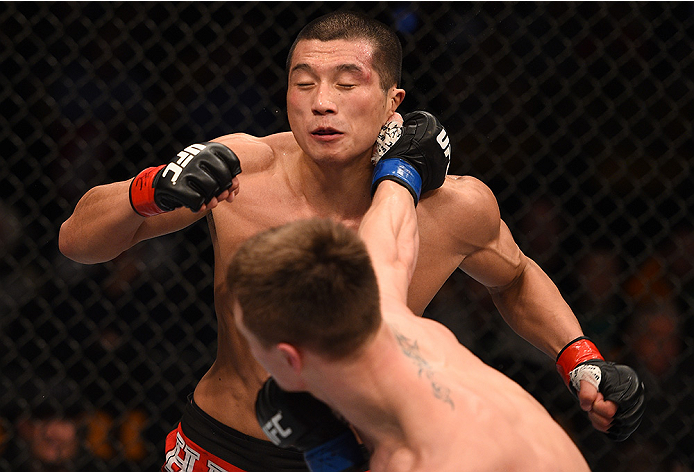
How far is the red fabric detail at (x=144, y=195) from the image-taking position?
4.16ft

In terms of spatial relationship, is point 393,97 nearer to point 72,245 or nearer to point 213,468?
point 72,245

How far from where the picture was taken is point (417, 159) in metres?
1.42

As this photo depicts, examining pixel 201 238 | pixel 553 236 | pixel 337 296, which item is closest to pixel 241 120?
pixel 201 238

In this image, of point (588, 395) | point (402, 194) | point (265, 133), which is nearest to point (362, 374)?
point (402, 194)

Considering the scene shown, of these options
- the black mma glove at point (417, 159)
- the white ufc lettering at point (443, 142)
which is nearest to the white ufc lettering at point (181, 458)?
the black mma glove at point (417, 159)

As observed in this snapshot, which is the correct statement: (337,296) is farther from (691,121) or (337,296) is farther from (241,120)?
(691,121)

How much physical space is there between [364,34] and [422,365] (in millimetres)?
770

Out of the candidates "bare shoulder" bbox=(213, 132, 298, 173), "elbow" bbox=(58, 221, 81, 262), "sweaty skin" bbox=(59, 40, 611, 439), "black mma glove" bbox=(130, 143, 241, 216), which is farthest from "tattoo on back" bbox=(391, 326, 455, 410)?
"elbow" bbox=(58, 221, 81, 262)

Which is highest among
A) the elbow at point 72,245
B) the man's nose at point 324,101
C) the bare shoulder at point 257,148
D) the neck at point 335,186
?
the man's nose at point 324,101

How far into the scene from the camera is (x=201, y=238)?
103 inches

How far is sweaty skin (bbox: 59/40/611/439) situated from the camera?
1.40 metres

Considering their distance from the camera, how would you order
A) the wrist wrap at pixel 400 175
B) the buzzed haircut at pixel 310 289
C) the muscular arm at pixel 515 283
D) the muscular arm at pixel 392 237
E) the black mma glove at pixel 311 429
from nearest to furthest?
the buzzed haircut at pixel 310 289
the black mma glove at pixel 311 429
the muscular arm at pixel 392 237
the wrist wrap at pixel 400 175
the muscular arm at pixel 515 283

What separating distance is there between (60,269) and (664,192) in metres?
2.11

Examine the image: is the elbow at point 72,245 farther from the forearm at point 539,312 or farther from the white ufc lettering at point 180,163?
the forearm at point 539,312
